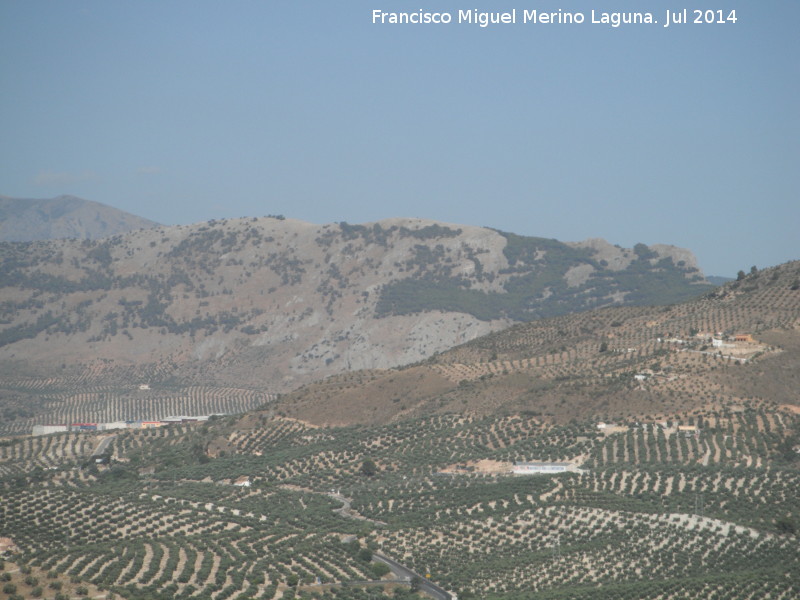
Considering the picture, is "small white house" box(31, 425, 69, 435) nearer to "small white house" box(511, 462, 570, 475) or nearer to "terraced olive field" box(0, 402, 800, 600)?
"terraced olive field" box(0, 402, 800, 600)

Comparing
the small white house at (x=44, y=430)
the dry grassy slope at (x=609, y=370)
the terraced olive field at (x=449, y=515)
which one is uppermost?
the dry grassy slope at (x=609, y=370)

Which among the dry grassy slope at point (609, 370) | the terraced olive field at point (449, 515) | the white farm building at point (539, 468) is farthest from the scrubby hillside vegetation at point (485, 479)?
the white farm building at point (539, 468)

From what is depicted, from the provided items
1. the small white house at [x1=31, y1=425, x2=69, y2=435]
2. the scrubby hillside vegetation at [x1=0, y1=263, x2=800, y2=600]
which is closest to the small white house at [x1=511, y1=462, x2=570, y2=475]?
the scrubby hillside vegetation at [x1=0, y1=263, x2=800, y2=600]

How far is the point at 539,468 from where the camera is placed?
117m

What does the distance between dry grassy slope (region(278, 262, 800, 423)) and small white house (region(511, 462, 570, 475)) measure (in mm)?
13994

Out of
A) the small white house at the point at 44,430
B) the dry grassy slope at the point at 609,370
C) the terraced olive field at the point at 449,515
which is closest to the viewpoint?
the terraced olive field at the point at 449,515

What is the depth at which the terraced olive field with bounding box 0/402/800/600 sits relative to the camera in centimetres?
8038

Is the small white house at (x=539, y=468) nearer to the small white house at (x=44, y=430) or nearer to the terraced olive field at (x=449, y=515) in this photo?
the terraced olive field at (x=449, y=515)

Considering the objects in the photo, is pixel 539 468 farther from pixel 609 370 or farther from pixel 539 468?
pixel 609 370

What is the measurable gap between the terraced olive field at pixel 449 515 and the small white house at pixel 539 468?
1846mm

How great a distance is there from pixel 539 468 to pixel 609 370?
104 feet

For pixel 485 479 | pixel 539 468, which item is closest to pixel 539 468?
pixel 539 468

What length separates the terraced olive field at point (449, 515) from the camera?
8038 cm

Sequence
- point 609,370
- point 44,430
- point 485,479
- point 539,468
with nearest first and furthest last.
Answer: point 485,479 → point 539,468 → point 609,370 → point 44,430
